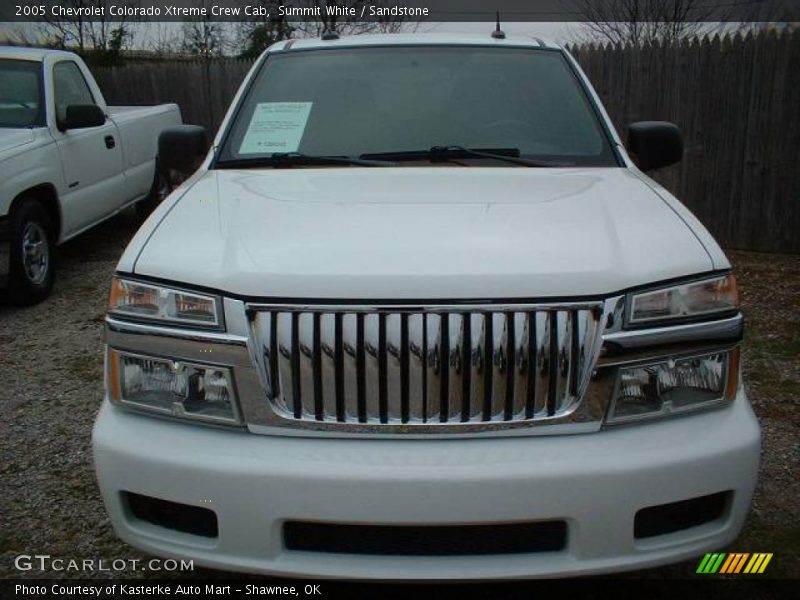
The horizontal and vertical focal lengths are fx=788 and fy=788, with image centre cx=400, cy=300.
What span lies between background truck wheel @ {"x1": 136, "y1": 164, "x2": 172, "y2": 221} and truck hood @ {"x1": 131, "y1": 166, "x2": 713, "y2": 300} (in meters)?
6.20

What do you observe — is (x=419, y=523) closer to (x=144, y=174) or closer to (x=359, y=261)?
(x=359, y=261)

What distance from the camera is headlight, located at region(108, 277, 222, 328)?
6.91 ft

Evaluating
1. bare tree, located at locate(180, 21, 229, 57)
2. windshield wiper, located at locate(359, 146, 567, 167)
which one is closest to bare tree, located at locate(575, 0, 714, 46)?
bare tree, located at locate(180, 21, 229, 57)

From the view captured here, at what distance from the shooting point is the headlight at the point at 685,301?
2.10 meters

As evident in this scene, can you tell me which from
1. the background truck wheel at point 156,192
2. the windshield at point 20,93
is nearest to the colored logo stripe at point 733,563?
the windshield at point 20,93

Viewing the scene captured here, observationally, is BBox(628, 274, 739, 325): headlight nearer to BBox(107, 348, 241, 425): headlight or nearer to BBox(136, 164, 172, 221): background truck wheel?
BBox(107, 348, 241, 425): headlight

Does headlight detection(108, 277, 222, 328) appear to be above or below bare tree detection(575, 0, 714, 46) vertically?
below

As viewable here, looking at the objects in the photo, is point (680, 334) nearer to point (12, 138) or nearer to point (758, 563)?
point (758, 563)

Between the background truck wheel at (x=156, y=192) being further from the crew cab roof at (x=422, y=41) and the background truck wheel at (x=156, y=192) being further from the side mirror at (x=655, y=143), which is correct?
the side mirror at (x=655, y=143)

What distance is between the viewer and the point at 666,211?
2521 mm

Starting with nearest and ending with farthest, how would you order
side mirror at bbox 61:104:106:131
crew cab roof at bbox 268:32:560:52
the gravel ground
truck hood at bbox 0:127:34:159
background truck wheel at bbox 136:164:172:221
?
the gravel ground < crew cab roof at bbox 268:32:560:52 < truck hood at bbox 0:127:34:159 < side mirror at bbox 61:104:106:131 < background truck wheel at bbox 136:164:172:221

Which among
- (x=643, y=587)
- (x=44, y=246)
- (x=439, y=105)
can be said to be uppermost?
(x=439, y=105)

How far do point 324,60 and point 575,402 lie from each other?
2276 millimetres

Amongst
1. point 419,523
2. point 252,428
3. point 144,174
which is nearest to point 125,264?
point 252,428
